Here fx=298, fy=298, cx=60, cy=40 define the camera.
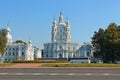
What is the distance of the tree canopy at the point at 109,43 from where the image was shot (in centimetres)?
7825

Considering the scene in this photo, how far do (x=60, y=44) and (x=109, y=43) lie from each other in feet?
332

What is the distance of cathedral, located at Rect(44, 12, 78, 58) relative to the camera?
177 meters

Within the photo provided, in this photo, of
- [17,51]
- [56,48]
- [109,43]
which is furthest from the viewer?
[56,48]

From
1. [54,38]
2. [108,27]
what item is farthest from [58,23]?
[108,27]

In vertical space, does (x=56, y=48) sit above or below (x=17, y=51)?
above

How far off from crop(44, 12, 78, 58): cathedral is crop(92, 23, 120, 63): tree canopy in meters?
91.4

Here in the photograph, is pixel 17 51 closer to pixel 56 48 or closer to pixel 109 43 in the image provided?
pixel 56 48


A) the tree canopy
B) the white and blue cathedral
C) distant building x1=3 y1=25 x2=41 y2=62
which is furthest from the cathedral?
the tree canopy

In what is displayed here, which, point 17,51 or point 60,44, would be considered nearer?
point 17,51

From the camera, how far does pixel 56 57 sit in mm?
174125

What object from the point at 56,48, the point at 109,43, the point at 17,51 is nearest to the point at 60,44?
the point at 56,48

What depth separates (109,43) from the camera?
7875 centimetres

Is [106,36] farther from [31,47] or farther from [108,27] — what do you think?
[31,47]

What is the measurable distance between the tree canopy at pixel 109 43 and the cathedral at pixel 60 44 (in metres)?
91.4
